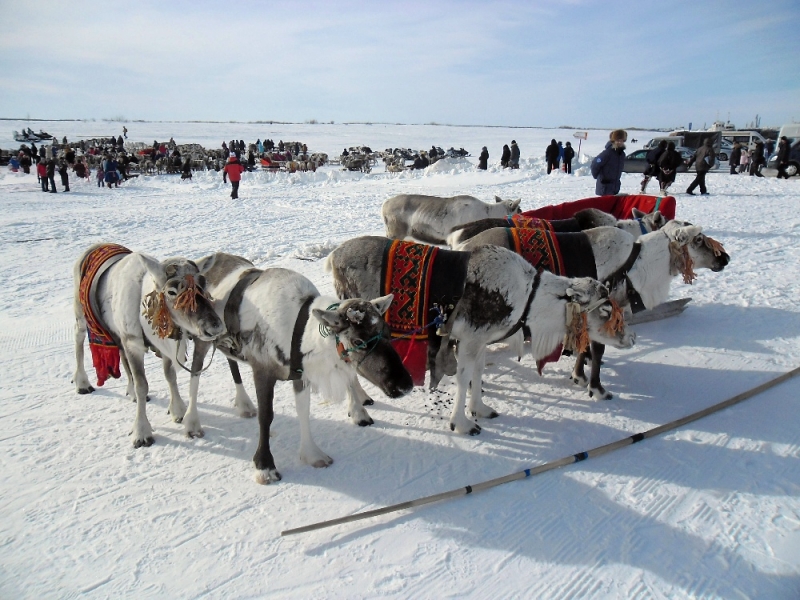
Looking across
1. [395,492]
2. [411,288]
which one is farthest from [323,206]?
[395,492]

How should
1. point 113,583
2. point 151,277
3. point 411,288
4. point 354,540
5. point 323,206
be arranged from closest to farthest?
1. point 113,583
2. point 354,540
3. point 151,277
4. point 411,288
5. point 323,206

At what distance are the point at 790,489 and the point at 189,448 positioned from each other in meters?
4.11

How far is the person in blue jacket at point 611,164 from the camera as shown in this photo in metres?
8.60

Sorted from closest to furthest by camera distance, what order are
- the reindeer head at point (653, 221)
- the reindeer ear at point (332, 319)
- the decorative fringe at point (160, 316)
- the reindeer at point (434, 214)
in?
the reindeer ear at point (332, 319) → the decorative fringe at point (160, 316) → the reindeer head at point (653, 221) → the reindeer at point (434, 214)

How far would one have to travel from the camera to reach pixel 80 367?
4688mm

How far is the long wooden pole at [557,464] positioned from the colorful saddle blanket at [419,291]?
1000mm

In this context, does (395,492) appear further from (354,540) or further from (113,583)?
(113,583)

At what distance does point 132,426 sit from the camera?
414cm

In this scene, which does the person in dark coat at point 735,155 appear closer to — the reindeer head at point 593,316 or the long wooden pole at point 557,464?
the long wooden pole at point 557,464

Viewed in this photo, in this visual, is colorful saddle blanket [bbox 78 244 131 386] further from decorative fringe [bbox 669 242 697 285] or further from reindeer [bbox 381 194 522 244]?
decorative fringe [bbox 669 242 697 285]

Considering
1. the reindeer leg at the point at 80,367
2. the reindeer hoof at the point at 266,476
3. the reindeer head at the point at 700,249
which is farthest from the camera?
the reindeer head at the point at 700,249

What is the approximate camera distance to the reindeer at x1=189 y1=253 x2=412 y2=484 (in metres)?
3.11

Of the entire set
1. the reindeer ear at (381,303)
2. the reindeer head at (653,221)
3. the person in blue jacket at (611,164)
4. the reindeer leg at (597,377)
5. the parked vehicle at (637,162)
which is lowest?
the reindeer leg at (597,377)

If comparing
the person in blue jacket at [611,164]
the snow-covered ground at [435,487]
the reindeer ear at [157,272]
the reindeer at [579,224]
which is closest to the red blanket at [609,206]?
the reindeer at [579,224]
